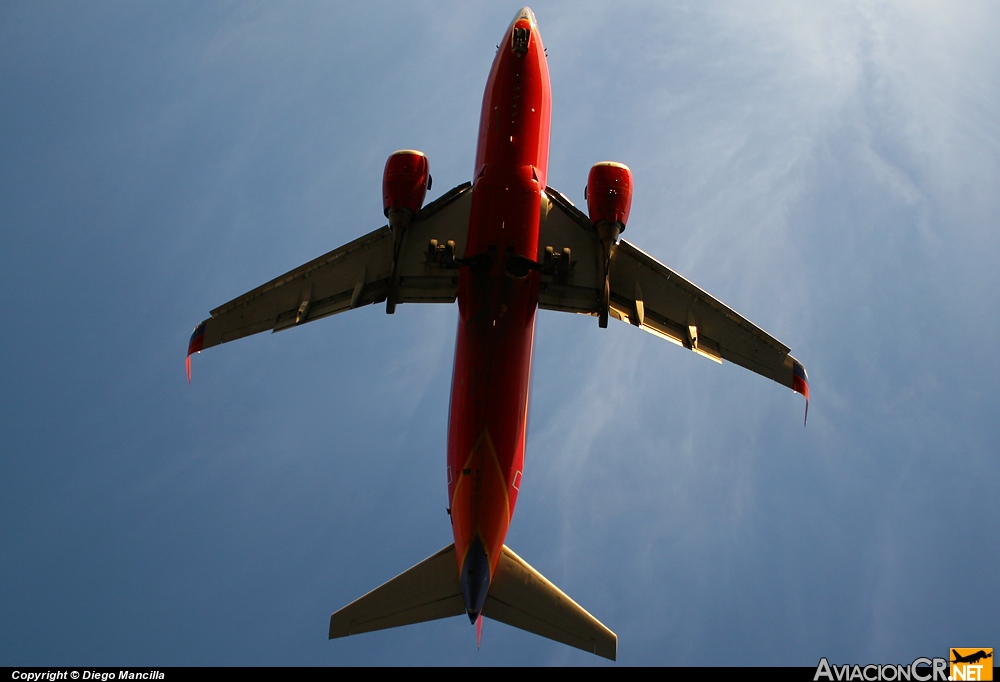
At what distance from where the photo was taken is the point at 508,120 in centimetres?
2406

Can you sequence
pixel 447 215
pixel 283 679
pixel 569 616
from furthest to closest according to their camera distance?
pixel 447 215, pixel 569 616, pixel 283 679

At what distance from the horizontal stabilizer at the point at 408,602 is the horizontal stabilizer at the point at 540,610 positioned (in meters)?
1.17

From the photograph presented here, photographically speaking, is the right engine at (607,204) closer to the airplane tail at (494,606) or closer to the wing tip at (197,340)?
the airplane tail at (494,606)

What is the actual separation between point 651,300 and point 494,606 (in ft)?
36.4

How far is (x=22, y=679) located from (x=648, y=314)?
21.0 metres

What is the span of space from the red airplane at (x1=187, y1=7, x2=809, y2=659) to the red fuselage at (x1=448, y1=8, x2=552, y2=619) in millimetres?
43

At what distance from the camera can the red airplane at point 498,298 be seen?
22.7 metres

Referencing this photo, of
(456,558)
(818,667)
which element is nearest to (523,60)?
(456,558)

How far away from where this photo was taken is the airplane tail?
23.8 metres

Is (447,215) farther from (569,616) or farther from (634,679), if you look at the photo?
(634,679)

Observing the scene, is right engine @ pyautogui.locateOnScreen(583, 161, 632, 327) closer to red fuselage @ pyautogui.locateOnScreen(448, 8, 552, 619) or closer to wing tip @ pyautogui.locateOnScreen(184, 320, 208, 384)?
red fuselage @ pyautogui.locateOnScreen(448, 8, 552, 619)

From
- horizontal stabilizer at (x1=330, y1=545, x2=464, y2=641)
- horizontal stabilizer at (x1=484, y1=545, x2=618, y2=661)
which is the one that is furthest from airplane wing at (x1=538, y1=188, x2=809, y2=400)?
horizontal stabilizer at (x1=330, y1=545, x2=464, y2=641)

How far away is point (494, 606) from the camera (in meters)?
24.1

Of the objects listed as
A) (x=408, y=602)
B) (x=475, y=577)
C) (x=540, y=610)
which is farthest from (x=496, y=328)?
(x=408, y=602)
